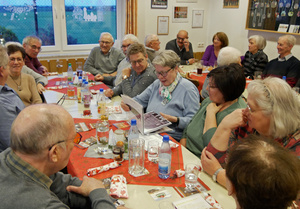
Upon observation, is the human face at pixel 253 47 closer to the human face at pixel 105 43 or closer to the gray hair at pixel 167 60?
the human face at pixel 105 43

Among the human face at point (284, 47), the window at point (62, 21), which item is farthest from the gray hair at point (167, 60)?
the window at point (62, 21)

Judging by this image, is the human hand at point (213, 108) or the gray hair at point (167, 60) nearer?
the human hand at point (213, 108)

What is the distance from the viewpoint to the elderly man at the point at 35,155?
42.3 inches

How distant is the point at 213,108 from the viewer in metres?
2.16

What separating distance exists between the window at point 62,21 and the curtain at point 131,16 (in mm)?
259

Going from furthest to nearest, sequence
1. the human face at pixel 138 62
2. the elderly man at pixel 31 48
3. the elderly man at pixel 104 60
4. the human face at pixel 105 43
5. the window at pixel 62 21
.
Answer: the window at pixel 62 21, the elderly man at pixel 104 60, the human face at pixel 105 43, the elderly man at pixel 31 48, the human face at pixel 138 62

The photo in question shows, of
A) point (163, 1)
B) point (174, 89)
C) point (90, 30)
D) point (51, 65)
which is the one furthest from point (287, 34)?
point (51, 65)

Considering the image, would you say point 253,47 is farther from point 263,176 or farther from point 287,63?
point 263,176

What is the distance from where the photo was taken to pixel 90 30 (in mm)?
5977

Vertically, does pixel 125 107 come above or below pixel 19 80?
below

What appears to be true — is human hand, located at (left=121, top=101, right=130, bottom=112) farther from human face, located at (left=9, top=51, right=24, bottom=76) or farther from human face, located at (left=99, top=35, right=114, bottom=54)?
human face, located at (left=99, top=35, right=114, bottom=54)

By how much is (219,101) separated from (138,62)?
1.33 meters

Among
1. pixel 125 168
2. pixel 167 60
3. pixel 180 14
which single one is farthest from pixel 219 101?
pixel 180 14

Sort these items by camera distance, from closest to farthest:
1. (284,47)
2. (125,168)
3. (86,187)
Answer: (86,187)
(125,168)
(284,47)
